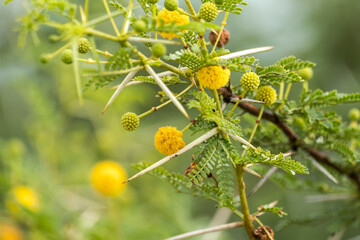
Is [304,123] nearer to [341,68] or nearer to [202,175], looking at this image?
[202,175]

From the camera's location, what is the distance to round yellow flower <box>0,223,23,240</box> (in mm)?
3131

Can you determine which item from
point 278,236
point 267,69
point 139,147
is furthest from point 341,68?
point 267,69

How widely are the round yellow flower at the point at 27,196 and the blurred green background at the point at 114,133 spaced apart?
0.16 ft

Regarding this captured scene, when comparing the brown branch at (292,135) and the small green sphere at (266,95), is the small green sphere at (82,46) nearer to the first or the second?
the brown branch at (292,135)

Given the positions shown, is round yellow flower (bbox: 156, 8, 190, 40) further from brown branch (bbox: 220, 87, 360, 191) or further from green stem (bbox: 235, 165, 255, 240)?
green stem (bbox: 235, 165, 255, 240)

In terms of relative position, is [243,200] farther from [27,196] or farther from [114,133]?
[114,133]

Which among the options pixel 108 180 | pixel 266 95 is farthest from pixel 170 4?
pixel 108 180

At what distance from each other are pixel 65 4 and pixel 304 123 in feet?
2.93

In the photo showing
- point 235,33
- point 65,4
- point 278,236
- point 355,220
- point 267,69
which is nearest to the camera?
point 65,4

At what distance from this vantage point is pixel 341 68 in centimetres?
400

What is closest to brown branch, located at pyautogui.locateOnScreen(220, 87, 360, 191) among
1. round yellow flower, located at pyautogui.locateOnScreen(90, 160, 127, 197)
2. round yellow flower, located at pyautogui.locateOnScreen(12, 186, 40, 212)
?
round yellow flower, located at pyautogui.locateOnScreen(90, 160, 127, 197)

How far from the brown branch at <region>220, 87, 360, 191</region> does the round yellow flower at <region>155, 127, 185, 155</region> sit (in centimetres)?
22

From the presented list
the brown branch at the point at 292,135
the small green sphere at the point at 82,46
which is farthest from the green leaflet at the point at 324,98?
the small green sphere at the point at 82,46

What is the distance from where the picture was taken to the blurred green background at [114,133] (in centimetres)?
264
